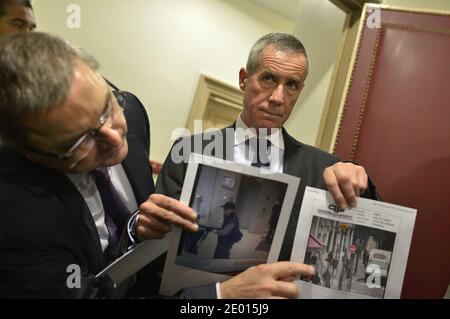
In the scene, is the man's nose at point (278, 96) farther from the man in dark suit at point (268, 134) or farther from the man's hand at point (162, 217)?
the man's hand at point (162, 217)

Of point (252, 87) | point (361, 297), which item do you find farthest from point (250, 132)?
point (361, 297)

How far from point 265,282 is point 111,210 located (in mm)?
413

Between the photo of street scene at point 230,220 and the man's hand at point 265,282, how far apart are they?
5 cm

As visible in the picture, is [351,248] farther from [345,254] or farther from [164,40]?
[164,40]

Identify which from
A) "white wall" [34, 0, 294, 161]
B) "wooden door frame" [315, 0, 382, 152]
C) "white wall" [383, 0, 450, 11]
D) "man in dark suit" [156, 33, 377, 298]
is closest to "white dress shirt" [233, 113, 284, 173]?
"man in dark suit" [156, 33, 377, 298]

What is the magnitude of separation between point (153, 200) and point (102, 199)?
0.21m

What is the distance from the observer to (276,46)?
1034 millimetres

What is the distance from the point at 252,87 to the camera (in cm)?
107

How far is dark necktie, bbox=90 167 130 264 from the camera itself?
833 mm

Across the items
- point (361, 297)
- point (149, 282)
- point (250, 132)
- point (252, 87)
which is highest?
point (252, 87)

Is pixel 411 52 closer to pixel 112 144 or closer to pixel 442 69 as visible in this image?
pixel 442 69

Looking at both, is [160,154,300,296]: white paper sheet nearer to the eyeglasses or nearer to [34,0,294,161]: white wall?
the eyeglasses

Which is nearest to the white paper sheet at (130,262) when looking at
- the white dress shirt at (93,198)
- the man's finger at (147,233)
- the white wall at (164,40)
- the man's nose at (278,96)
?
the man's finger at (147,233)

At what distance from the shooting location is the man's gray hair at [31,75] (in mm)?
599
